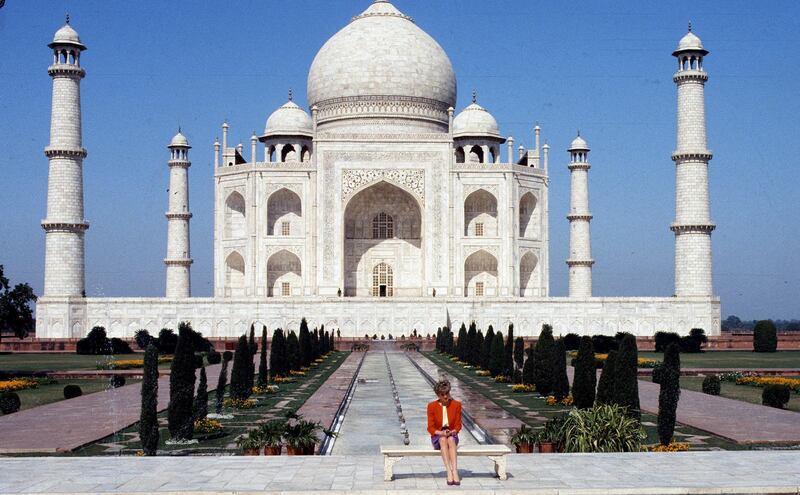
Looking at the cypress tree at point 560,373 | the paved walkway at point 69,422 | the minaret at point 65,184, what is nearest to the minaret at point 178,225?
the minaret at point 65,184

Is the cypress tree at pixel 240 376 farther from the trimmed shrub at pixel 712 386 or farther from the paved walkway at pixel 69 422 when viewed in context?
the trimmed shrub at pixel 712 386

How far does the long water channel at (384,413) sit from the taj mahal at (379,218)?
41.2 feet

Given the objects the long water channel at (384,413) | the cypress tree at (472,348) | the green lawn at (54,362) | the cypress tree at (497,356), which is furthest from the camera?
the cypress tree at (472,348)

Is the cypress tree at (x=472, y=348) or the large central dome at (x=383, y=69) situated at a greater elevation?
the large central dome at (x=383, y=69)

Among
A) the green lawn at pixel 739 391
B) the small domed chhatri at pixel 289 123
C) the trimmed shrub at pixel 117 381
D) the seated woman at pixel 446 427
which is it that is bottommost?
the green lawn at pixel 739 391

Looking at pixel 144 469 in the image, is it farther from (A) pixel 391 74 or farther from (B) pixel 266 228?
(A) pixel 391 74

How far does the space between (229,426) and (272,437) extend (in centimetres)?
249

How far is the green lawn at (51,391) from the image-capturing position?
44.9 ft

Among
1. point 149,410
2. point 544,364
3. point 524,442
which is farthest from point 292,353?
point 524,442

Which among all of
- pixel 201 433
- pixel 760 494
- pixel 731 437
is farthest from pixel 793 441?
pixel 201 433

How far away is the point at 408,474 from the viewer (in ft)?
24.0

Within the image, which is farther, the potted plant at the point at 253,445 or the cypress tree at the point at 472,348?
the cypress tree at the point at 472,348

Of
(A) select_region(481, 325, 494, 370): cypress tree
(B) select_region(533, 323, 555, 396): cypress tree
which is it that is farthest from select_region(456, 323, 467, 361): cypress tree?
(B) select_region(533, 323, 555, 396): cypress tree

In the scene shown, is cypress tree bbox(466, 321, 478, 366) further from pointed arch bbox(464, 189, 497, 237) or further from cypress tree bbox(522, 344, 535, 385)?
pointed arch bbox(464, 189, 497, 237)
